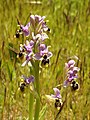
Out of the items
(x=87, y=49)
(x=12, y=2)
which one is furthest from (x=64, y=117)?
(x=12, y=2)

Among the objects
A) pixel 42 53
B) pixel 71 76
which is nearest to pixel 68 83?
pixel 71 76

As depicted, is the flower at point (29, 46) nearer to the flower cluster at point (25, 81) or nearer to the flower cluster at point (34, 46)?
the flower cluster at point (34, 46)

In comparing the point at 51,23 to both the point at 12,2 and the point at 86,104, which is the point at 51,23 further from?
the point at 86,104

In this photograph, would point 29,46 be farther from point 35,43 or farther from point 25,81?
point 25,81

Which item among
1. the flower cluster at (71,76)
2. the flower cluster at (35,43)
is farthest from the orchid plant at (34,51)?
the flower cluster at (71,76)

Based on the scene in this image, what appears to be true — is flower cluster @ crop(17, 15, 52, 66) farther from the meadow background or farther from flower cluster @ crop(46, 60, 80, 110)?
the meadow background

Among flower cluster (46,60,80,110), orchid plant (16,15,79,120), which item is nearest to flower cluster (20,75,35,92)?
orchid plant (16,15,79,120)
